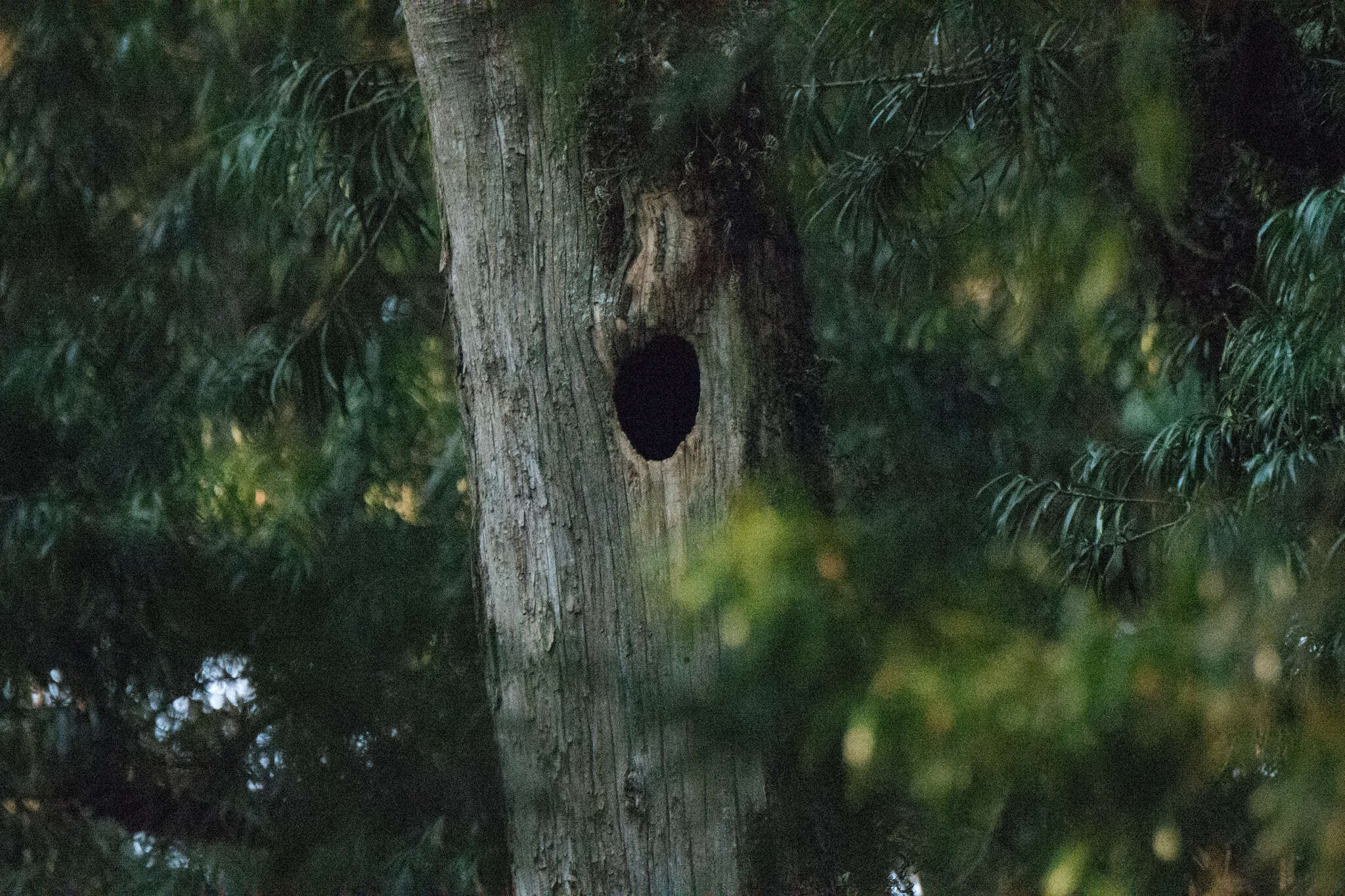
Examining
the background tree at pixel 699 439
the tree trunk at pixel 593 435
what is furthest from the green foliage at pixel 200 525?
the tree trunk at pixel 593 435

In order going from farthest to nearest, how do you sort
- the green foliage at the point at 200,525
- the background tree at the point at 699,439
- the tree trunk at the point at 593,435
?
1. the green foliage at the point at 200,525
2. the tree trunk at the point at 593,435
3. the background tree at the point at 699,439

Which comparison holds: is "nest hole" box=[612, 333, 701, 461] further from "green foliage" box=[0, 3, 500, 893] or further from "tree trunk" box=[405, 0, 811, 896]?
"green foliage" box=[0, 3, 500, 893]

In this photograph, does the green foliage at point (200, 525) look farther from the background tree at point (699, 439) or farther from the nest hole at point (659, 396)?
the nest hole at point (659, 396)

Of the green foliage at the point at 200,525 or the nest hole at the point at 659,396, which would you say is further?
the green foliage at the point at 200,525

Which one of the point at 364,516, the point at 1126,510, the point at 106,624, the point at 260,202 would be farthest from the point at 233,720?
the point at 1126,510

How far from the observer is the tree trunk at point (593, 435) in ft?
6.09

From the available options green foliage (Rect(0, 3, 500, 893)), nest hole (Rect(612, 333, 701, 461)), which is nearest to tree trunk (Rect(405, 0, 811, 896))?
nest hole (Rect(612, 333, 701, 461))

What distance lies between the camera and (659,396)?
6.74 feet

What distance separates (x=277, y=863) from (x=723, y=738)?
4.42 meters

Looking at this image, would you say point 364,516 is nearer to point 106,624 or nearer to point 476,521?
point 106,624

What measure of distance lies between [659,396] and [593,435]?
158 mm

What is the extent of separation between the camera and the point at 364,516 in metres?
5.11

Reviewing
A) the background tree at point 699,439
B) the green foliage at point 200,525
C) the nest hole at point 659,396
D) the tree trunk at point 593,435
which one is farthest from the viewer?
the green foliage at point 200,525

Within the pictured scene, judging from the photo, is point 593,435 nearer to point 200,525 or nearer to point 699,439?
point 699,439
